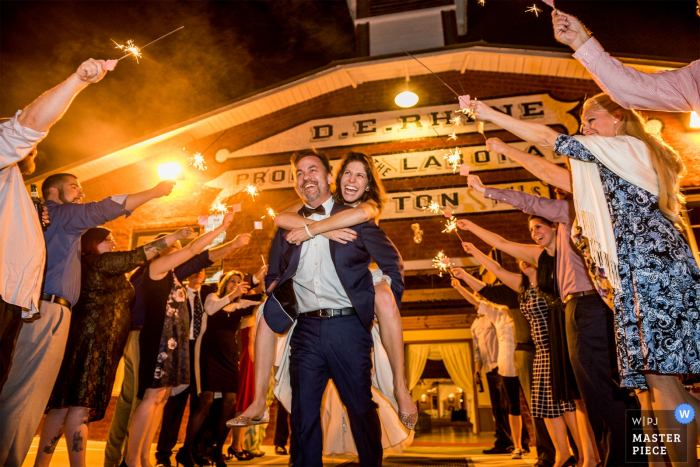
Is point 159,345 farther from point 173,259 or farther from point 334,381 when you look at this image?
point 334,381

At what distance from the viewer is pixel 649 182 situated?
6.88 ft

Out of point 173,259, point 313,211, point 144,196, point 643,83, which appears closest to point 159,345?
point 173,259

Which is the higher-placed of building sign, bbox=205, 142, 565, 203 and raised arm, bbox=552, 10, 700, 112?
building sign, bbox=205, 142, 565, 203

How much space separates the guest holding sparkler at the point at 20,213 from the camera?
218 cm

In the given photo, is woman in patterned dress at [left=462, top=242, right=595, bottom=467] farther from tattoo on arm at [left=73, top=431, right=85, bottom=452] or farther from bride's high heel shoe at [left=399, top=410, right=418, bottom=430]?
tattoo on arm at [left=73, top=431, right=85, bottom=452]

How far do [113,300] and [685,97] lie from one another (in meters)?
3.81

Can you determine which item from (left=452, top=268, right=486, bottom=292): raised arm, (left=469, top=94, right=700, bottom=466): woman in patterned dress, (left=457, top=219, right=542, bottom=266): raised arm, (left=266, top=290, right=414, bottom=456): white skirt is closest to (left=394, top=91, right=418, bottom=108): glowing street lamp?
(left=452, top=268, right=486, bottom=292): raised arm

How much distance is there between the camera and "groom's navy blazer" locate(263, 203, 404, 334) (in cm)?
235

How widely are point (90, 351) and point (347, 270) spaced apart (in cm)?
206

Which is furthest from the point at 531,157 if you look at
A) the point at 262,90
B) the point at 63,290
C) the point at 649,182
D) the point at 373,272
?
the point at 262,90

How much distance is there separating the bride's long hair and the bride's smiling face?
1.43m

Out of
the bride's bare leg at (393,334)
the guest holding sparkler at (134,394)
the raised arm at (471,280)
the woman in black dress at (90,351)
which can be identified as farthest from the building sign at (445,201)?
the bride's bare leg at (393,334)

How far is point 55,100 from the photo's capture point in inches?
86.0

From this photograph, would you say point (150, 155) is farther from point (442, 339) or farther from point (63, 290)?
point (442, 339)
